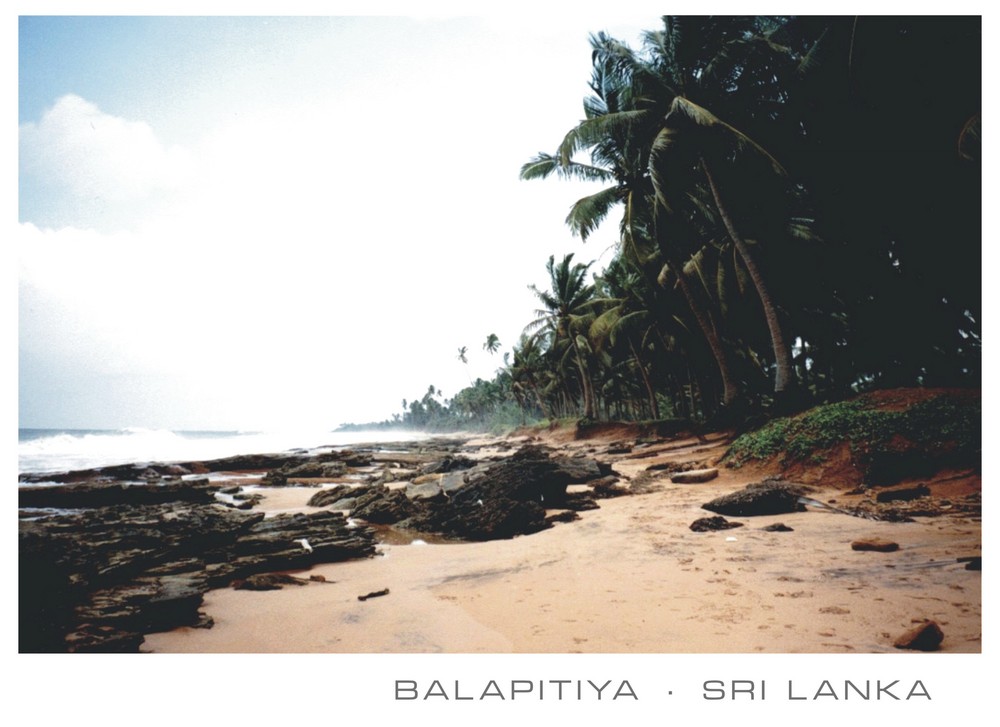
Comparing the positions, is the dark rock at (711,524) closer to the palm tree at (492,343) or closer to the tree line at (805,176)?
the tree line at (805,176)

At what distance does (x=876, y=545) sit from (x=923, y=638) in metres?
1.73

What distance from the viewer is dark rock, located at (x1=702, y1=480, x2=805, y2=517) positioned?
199 inches

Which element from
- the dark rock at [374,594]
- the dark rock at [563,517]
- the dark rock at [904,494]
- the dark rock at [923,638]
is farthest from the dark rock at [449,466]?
the dark rock at [923,638]

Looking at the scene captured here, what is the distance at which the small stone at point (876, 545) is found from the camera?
342 centimetres

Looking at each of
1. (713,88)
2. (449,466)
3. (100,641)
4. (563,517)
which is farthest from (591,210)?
(100,641)

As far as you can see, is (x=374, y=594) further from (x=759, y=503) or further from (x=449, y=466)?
(x=449, y=466)

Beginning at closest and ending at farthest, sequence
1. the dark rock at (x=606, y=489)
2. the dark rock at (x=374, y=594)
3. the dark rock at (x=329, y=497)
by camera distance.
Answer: the dark rock at (x=374, y=594) < the dark rock at (x=606, y=489) < the dark rock at (x=329, y=497)

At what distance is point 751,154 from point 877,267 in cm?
628

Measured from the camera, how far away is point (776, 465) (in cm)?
732

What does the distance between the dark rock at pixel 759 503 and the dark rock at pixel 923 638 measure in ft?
10.2

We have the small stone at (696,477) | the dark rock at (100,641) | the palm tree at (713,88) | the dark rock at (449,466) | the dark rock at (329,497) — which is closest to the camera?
the dark rock at (100,641)

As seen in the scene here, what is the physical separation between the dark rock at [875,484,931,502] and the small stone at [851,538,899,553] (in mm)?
2193
